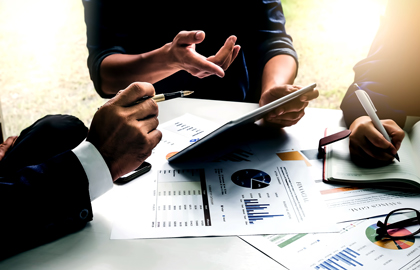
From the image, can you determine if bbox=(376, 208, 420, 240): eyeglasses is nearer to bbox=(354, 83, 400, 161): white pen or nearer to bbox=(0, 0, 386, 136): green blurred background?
bbox=(354, 83, 400, 161): white pen

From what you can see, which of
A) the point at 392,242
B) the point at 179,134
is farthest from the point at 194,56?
the point at 392,242

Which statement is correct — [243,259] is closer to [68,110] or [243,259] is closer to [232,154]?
[232,154]

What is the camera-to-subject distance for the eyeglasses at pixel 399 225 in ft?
2.03

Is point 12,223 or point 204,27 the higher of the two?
point 204,27

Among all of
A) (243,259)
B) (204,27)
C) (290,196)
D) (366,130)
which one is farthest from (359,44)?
(243,259)

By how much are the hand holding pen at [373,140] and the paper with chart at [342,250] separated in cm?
27

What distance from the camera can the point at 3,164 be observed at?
77cm

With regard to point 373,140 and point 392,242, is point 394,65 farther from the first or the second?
point 392,242

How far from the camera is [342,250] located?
0.59 metres

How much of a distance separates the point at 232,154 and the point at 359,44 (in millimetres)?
3139

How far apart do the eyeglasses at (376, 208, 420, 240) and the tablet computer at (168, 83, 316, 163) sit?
335 millimetres

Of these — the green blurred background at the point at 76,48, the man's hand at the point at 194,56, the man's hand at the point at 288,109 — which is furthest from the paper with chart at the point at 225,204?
the green blurred background at the point at 76,48

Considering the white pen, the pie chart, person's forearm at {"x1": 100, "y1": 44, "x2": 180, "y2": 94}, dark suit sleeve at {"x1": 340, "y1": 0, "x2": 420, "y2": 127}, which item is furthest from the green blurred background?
the pie chart

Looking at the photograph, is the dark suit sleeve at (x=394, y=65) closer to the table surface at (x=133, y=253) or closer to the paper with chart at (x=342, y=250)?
the paper with chart at (x=342, y=250)
